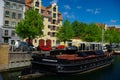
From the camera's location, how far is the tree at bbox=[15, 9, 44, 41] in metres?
42.8

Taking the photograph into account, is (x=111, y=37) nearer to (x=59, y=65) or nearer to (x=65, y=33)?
(x=65, y=33)

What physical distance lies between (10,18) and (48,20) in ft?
47.0

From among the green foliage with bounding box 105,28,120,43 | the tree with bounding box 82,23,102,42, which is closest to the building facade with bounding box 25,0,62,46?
the tree with bounding box 82,23,102,42

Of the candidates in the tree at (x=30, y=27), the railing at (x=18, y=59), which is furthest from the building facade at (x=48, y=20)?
the railing at (x=18, y=59)

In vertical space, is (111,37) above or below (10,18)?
below

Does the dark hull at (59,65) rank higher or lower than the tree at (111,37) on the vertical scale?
lower

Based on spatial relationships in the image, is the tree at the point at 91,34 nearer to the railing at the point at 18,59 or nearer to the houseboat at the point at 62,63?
the houseboat at the point at 62,63

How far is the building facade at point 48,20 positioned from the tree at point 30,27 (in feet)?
56.8

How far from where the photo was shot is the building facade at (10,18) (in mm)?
54184

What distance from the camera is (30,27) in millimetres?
42750

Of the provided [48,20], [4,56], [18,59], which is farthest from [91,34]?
[4,56]

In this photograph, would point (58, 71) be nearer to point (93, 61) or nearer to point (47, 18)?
point (93, 61)

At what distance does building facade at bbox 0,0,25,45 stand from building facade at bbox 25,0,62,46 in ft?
17.0

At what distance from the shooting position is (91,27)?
63.0 metres
